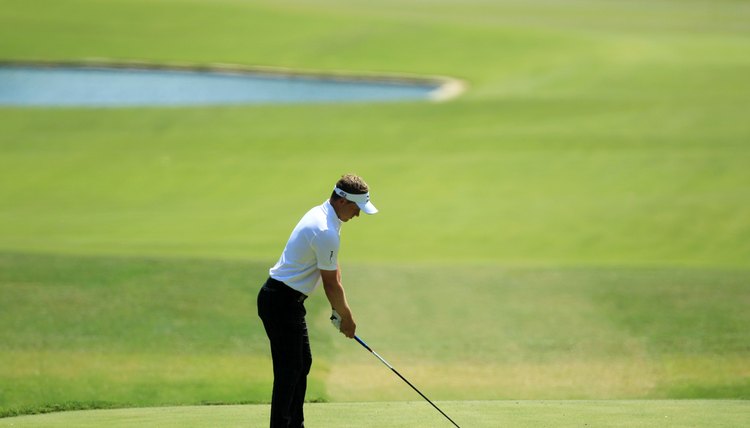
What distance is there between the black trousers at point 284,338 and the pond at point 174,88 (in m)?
28.7

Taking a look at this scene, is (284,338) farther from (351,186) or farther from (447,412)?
(447,412)

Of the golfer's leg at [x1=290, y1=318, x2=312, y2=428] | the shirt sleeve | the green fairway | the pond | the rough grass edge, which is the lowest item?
the golfer's leg at [x1=290, y1=318, x2=312, y2=428]

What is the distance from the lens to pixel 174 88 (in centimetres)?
3891

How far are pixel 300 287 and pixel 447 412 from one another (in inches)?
64.8

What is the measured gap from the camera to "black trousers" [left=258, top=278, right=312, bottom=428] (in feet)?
22.0

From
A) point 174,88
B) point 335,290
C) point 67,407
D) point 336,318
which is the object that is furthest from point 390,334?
point 174,88

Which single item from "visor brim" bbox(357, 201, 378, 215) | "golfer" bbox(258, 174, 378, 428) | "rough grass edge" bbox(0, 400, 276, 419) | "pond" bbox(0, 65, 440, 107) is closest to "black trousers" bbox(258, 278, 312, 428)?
"golfer" bbox(258, 174, 378, 428)

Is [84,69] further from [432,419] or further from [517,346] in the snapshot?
[432,419]

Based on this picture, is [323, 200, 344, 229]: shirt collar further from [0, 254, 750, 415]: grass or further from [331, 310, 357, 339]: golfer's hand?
[0, 254, 750, 415]: grass

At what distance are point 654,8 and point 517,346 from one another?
59.0 meters

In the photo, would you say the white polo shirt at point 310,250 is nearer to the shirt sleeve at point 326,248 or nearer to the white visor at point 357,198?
the shirt sleeve at point 326,248

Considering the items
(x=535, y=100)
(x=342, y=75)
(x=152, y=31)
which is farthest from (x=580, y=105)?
(x=152, y=31)

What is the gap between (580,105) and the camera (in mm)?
27641

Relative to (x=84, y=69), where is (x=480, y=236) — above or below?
below
